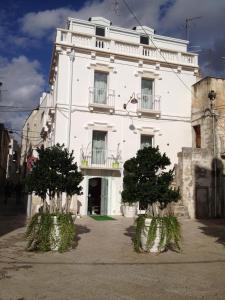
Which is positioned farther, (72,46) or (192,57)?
(192,57)

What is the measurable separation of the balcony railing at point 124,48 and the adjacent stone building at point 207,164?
8.85 ft

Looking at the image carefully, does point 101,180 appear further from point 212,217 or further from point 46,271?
point 46,271

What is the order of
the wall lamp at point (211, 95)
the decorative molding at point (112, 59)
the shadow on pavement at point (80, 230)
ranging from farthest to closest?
the decorative molding at point (112, 59) → the wall lamp at point (211, 95) → the shadow on pavement at point (80, 230)

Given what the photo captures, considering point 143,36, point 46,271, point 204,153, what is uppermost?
point 143,36

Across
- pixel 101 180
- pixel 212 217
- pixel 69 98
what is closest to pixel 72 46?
pixel 69 98

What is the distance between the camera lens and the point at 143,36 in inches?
890

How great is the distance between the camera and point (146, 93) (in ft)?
69.6

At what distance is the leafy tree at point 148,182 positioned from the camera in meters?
9.45

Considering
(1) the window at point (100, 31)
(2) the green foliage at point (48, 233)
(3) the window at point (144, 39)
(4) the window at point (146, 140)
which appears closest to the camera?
(2) the green foliage at point (48, 233)

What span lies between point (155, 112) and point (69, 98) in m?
5.36

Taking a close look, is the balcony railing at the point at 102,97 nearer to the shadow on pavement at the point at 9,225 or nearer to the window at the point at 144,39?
the window at the point at 144,39

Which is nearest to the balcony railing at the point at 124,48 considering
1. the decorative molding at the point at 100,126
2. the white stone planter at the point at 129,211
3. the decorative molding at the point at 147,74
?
the decorative molding at the point at 147,74

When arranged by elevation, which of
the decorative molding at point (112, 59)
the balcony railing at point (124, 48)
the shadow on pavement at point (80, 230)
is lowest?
the shadow on pavement at point (80, 230)

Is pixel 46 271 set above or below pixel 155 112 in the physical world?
below
